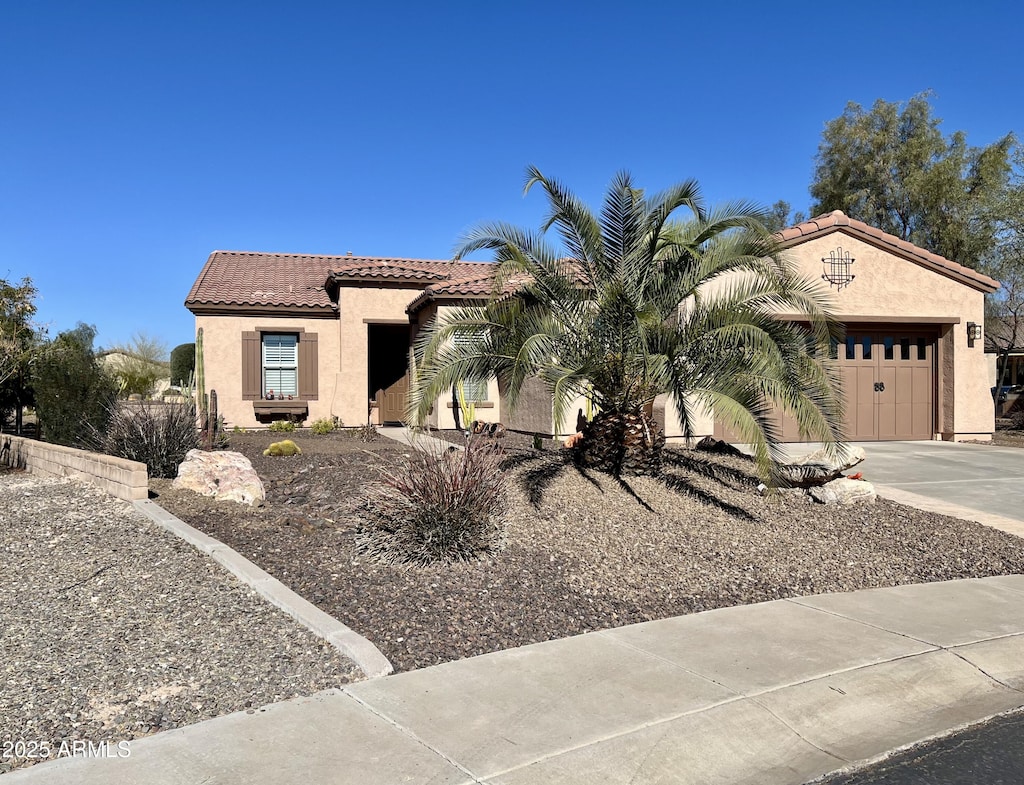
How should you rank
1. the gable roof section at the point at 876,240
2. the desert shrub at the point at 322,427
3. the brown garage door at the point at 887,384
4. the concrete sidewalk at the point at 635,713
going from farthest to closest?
the desert shrub at the point at 322,427 < the brown garage door at the point at 887,384 < the gable roof section at the point at 876,240 < the concrete sidewalk at the point at 635,713

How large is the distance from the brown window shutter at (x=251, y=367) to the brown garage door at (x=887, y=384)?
447 inches

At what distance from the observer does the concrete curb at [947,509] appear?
9383mm

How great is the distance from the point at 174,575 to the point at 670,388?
5.62m

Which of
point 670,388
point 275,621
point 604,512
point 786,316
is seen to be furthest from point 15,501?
point 786,316

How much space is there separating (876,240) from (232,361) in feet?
45.9

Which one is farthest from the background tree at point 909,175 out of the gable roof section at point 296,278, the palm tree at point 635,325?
the palm tree at point 635,325

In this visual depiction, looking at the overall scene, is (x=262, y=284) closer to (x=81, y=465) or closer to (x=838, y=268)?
(x=81, y=465)

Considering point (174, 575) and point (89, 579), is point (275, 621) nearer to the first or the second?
point (174, 575)

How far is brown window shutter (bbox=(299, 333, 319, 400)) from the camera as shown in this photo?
19188 millimetres

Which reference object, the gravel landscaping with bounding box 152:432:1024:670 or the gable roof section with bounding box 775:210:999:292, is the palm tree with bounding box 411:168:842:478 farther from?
the gable roof section with bounding box 775:210:999:292

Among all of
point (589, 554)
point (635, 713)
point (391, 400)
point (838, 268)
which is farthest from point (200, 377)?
point (635, 713)

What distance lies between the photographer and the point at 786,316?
16.4 meters

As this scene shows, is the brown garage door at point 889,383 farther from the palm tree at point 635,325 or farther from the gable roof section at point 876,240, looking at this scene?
the palm tree at point 635,325

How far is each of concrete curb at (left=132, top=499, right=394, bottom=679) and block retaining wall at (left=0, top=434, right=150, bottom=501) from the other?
1.42 metres
